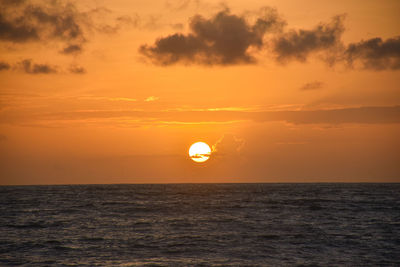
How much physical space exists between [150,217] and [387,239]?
25864mm

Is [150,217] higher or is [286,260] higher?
[150,217]

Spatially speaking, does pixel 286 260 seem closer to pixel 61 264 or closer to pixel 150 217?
pixel 61 264

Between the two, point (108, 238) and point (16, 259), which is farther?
point (108, 238)

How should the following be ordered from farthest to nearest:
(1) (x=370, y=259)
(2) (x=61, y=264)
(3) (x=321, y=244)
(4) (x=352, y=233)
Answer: (4) (x=352, y=233) < (3) (x=321, y=244) < (1) (x=370, y=259) < (2) (x=61, y=264)

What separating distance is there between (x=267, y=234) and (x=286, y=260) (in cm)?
985

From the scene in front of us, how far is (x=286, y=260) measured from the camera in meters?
26.0

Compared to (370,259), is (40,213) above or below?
above

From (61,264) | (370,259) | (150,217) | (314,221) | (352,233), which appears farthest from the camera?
(150,217)

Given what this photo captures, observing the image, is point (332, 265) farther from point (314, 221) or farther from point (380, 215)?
point (380, 215)

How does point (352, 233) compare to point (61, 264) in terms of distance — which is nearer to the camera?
point (61, 264)

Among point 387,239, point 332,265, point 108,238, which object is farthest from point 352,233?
point 108,238

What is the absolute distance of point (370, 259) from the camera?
2655 centimetres

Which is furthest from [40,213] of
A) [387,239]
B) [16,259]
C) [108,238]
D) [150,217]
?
[387,239]

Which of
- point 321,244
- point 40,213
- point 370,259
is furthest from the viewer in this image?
point 40,213
